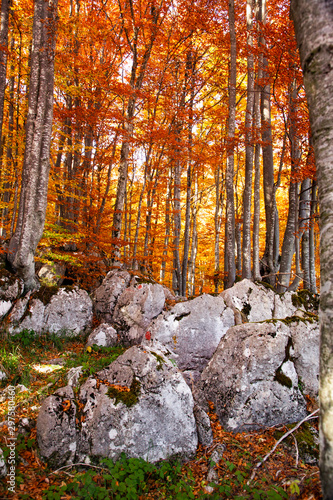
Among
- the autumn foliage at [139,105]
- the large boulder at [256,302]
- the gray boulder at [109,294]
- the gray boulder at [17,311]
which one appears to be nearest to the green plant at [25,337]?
the gray boulder at [17,311]

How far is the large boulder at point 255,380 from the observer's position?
12.3ft

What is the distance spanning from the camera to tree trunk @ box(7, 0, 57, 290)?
7414 mm

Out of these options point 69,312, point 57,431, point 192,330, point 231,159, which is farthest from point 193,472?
point 231,159

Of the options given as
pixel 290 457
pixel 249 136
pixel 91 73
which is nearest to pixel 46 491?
pixel 290 457

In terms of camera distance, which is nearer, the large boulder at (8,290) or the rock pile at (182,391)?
the rock pile at (182,391)

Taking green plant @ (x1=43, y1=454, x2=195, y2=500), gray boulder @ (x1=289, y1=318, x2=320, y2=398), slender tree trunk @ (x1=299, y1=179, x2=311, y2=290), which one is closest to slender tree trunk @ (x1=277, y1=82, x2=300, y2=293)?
slender tree trunk @ (x1=299, y1=179, x2=311, y2=290)

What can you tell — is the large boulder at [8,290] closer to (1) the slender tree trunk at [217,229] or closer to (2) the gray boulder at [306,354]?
(2) the gray boulder at [306,354]

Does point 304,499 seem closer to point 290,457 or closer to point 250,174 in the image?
point 290,457

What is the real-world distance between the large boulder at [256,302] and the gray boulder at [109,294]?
113 inches

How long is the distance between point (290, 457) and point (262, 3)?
12.9m

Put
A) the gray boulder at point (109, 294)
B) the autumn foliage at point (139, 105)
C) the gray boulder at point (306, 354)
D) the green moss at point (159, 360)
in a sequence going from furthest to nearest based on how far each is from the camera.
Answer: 1. the autumn foliage at point (139, 105)
2. the gray boulder at point (109, 294)
3. the gray boulder at point (306, 354)
4. the green moss at point (159, 360)

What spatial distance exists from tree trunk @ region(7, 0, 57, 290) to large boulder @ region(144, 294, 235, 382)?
12.9 ft

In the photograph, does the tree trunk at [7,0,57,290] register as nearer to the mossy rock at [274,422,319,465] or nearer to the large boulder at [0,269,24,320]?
the large boulder at [0,269,24,320]

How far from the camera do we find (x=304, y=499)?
2311 mm
